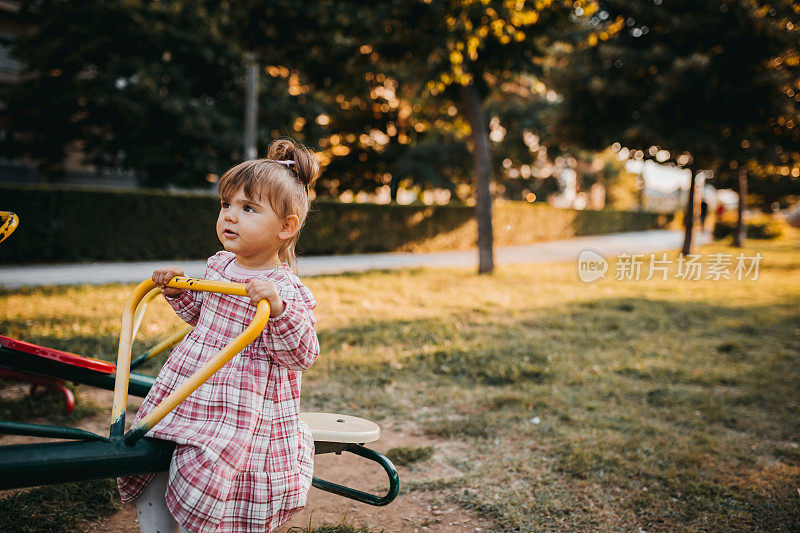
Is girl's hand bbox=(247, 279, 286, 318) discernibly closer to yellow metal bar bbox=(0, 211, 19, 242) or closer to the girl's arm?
the girl's arm

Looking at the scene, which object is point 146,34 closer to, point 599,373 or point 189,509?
point 599,373

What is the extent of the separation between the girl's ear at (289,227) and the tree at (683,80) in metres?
9.81

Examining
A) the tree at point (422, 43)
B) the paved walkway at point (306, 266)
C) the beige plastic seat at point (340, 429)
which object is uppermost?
the tree at point (422, 43)

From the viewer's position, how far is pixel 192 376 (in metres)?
1.51

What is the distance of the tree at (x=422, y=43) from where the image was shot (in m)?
7.40

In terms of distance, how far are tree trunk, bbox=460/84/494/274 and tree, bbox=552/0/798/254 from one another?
241 centimetres

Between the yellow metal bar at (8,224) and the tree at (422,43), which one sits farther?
the tree at (422,43)

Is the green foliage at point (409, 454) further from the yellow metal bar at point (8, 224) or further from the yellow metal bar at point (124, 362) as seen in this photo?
the yellow metal bar at point (8, 224)

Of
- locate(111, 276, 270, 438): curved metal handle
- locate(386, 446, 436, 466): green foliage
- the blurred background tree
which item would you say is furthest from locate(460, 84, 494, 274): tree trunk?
locate(111, 276, 270, 438): curved metal handle

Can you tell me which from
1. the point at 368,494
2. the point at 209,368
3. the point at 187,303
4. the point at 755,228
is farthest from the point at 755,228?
the point at 209,368

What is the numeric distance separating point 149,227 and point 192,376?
11012mm

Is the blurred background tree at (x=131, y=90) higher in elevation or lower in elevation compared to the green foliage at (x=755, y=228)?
higher

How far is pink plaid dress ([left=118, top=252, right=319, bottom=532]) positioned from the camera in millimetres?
1541

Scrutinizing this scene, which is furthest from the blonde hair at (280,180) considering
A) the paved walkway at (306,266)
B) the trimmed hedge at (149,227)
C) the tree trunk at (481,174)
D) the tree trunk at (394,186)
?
the tree trunk at (394,186)
